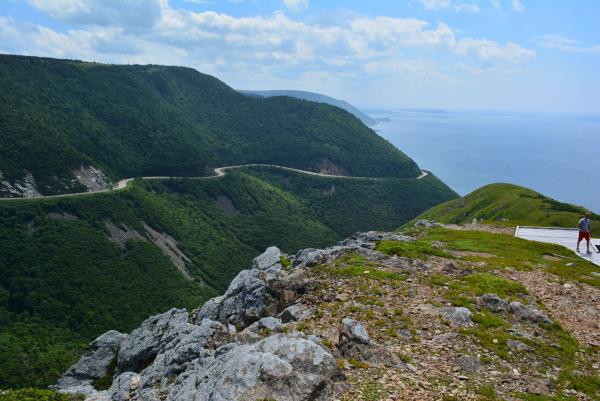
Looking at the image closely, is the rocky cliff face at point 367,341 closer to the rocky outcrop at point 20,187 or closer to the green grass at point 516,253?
the green grass at point 516,253

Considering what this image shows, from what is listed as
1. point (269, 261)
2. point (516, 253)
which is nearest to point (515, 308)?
point (516, 253)

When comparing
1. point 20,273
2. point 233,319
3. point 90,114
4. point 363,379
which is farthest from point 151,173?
point 363,379

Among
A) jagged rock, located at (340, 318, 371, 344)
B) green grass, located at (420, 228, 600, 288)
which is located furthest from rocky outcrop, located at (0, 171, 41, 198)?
jagged rock, located at (340, 318, 371, 344)

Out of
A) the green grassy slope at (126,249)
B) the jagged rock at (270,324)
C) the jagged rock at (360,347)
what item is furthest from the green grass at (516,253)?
the green grassy slope at (126,249)

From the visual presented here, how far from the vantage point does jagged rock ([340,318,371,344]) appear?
15.0 meters

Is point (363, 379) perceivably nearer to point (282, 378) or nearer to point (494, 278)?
point (282, 378)

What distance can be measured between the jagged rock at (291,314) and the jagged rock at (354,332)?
2939 millimetres

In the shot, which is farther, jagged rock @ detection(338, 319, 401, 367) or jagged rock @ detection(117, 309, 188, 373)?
jagged rock @ detection(117, 309, 188, 373)

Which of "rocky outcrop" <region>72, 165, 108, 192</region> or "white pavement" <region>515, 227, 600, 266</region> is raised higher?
"white pavement" <region>515, 227, 600, 266</region>

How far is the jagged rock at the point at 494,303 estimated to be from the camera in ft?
61.1

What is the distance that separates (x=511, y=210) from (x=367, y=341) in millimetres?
60738

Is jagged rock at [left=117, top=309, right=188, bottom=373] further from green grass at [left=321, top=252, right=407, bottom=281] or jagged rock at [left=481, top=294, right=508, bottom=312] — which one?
jagged rock at [left=481, top=294, right=508, bottom=312]

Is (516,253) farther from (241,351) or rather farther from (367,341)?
(241,351)

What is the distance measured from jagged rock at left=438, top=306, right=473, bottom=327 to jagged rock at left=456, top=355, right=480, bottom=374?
2495mm
